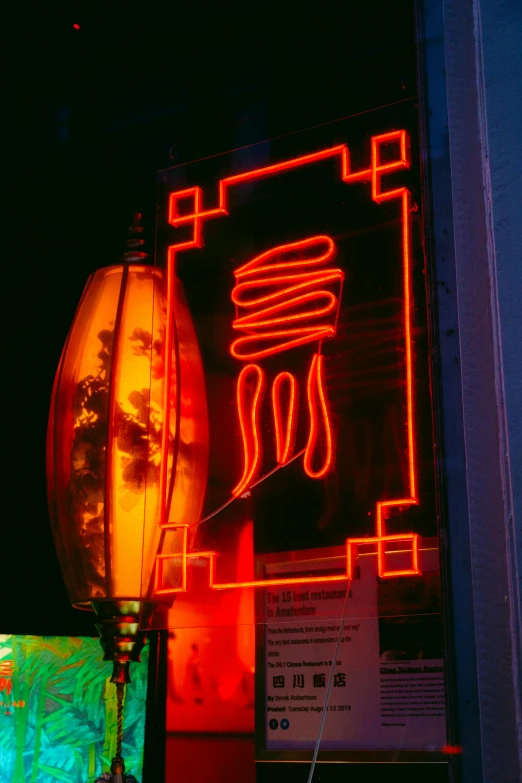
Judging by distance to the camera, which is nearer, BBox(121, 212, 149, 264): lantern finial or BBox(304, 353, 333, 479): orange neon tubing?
BBox(304, 353, 333, 479): orange neon tubing

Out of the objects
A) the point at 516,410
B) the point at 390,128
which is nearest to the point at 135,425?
the point at 390,128

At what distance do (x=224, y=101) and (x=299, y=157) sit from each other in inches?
37.8

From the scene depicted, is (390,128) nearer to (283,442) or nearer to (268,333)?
(268,333)

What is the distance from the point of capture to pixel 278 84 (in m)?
3.17

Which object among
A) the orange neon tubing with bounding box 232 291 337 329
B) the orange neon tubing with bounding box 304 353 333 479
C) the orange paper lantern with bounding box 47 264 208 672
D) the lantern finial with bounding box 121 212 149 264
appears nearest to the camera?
the orange neon tubing with bounding box 304 353 333 479

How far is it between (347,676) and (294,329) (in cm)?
102

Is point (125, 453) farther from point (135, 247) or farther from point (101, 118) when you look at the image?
point (101, 118)

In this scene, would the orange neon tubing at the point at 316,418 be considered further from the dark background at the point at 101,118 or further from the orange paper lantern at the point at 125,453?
the dark background at the point at 101,118

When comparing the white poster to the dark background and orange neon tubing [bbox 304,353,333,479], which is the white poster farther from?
the dark background

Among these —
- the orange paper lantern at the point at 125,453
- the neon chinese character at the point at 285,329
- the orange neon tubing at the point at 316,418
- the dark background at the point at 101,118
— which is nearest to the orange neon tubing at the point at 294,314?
the neon chinese character at the point at 285,329

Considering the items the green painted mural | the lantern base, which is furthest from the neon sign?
the green painted mural

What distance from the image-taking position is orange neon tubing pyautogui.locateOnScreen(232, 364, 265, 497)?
228cm

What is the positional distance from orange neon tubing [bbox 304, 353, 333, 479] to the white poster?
0.99 feet

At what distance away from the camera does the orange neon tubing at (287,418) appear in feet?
7.23
